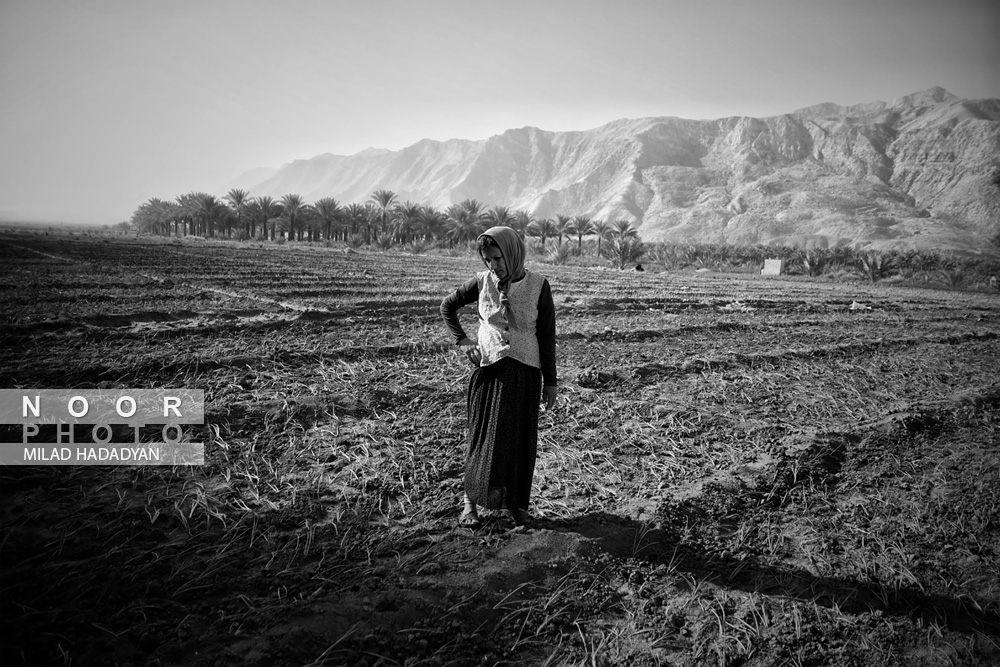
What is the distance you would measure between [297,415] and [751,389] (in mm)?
3785

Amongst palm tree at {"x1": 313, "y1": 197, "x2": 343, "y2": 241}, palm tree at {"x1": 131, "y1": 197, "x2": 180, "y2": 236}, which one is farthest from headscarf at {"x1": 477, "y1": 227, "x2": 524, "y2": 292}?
palm tree at {"x1": 131, "y1": 197, "x2": 180, "y2": 236}

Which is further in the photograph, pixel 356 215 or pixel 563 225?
pixel 356 215

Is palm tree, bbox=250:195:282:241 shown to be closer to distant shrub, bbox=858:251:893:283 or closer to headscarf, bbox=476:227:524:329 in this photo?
distant shrub, bbox=858:251:893:283

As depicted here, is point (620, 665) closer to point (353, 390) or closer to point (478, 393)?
point (478, 393)

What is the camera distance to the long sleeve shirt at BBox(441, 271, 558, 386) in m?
2.37

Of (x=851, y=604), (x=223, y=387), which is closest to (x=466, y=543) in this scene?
(x=851, y=604)

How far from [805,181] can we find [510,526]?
109443 millimetres

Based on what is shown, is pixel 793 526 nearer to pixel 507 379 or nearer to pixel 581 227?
pixel 507 379

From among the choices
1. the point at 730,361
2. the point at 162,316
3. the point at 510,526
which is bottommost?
the point at 510,526

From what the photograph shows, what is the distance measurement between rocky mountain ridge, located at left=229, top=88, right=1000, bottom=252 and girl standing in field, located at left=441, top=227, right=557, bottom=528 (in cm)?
6206

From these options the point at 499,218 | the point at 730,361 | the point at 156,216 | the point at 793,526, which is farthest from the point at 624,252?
the point at 156,216

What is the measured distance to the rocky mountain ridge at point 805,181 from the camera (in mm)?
73125

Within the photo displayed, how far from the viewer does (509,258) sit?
7.66 feet

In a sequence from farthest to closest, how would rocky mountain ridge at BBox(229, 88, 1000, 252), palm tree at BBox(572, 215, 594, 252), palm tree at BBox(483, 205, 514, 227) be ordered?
rocky mountain ridge at BBox(229, 88, 1000, 252) → palm tree at BBox(572, 215, 594, 252) → palm tree at BBox(483, 205, 514, 227)
